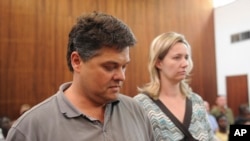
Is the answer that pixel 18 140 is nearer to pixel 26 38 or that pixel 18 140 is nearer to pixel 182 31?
pixel 26 38

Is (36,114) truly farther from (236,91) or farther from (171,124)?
(236,91)

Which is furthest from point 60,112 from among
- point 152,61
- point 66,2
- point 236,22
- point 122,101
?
point 236,22

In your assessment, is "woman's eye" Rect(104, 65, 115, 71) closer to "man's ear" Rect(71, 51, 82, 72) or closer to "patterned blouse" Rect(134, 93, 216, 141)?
"man's ear" Rect(71, 51, 82, 72)

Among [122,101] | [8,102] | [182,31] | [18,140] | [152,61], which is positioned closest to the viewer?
[18,140]

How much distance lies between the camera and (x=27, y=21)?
712 cm

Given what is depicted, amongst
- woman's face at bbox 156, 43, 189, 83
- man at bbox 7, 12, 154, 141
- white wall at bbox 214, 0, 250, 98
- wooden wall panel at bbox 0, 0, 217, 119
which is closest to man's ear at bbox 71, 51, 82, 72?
man at bbox 7, 12, 154, 141

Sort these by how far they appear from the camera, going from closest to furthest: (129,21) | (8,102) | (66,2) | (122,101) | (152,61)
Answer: (122,101) → (152,61) → (8,102) → (66,2) → (129,21)

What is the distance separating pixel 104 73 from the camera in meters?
1.23

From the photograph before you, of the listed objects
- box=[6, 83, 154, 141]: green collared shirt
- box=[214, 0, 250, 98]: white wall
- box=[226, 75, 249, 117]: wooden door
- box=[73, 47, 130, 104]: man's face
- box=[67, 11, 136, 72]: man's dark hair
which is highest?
box=[214, 0, 250, 98]: white wall

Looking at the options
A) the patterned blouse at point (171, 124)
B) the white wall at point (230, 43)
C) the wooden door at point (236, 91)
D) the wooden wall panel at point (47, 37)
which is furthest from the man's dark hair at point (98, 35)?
the wooden door at point (236, 91)

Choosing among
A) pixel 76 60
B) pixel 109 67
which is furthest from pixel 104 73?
pixel 76 60

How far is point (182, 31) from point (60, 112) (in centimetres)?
817

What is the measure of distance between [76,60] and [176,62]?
680mm

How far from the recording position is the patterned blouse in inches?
64.1
